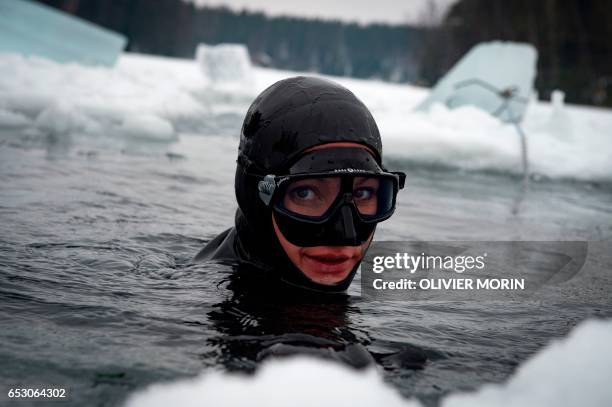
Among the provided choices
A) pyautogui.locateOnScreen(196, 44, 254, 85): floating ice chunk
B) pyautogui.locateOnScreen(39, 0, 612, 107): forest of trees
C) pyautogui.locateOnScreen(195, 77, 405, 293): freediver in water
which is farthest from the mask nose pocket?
pyautogui.locateOnScreen(39, 0, 612, 107): forest of trees

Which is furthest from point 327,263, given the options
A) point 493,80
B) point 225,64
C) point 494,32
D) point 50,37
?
point 494,32

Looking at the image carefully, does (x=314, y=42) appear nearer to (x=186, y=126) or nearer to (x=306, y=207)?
(x=186, y=126)

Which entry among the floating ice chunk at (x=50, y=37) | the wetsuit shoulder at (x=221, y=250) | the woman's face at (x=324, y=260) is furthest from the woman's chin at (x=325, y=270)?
the floating ice chunk at (x=50, y=37)

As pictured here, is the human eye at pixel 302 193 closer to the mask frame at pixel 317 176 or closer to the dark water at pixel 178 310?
the mask frame at pixel 317 176

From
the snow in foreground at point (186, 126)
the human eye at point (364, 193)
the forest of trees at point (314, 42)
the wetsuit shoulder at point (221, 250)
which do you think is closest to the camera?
the human eye at point (364, 193)

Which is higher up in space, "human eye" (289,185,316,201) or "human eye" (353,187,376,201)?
"human eye" (353,187,376,201)

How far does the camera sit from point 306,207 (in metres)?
2.73

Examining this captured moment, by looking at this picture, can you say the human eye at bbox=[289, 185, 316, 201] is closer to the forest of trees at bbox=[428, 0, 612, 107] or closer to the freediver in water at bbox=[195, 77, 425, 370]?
the freediver in water at bbox=[195, 77, 425, 370]

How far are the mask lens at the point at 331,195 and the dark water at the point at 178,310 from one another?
43 centimetres

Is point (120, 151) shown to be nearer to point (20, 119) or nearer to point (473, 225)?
point (20, 119)

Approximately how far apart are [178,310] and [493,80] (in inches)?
430

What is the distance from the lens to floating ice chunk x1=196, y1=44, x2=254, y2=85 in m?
17.3

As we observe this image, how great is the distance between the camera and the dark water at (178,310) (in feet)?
6.44

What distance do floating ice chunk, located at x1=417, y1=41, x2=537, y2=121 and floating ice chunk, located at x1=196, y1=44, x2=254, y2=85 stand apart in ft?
21.6
